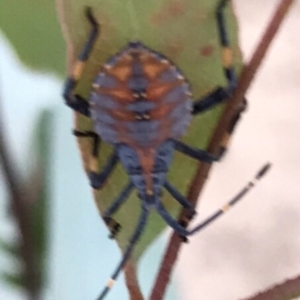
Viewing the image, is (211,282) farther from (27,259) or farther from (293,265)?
(27,259)

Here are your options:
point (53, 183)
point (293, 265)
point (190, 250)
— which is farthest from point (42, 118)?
point (293, 265)

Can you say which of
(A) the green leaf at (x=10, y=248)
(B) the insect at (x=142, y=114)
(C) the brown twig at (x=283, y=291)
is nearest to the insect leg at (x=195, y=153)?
(B) the insect at (x=142, y=114)

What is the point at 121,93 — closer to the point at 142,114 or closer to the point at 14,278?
the point at 142,114

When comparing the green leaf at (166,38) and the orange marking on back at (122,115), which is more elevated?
the green leaf at (166,38)

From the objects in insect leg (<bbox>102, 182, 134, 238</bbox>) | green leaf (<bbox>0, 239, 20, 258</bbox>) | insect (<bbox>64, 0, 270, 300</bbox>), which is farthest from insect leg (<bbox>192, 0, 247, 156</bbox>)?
green leaf (<bbox>0, 239, 20, 258</bbox>)

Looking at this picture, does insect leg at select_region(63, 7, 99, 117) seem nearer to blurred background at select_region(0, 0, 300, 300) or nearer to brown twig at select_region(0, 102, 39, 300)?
brown twig at select_region(0, 102, 39, 300)

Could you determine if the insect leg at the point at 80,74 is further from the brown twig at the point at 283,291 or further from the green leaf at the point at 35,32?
the brown twig at the point at 283,291
